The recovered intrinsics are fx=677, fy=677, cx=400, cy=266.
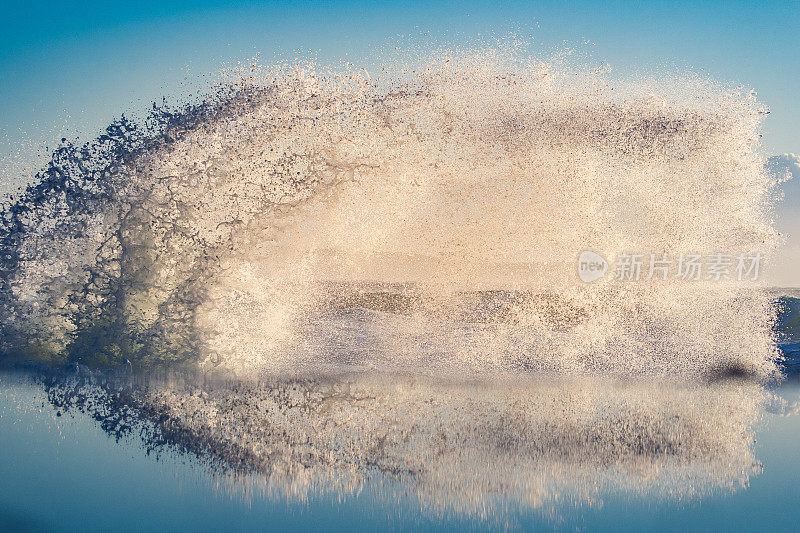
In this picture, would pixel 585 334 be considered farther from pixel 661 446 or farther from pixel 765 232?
pixel 661 446

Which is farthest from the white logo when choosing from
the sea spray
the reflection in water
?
the reflection in water

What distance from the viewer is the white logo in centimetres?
1984

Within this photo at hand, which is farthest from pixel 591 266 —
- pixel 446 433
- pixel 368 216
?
pixel 446 433

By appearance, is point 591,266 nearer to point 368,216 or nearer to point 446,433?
point 368,216

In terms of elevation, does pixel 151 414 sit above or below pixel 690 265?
below

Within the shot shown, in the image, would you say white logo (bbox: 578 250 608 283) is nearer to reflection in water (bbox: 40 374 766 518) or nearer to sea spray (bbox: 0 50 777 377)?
sea spray (bbox: 0 50 777 377)

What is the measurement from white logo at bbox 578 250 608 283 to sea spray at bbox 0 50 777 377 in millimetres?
208

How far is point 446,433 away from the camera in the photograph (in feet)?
31.2

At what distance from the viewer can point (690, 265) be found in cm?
1912

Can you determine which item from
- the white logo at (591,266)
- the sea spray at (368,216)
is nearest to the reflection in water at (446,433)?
the sea spray at (368,216)

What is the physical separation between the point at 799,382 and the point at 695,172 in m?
6.05

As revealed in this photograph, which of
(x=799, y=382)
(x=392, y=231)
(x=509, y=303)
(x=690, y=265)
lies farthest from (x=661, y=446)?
(x=509, y=303)

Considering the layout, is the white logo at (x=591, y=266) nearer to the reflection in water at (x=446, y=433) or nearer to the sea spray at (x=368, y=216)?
the sea spray at (x=368, y=216)

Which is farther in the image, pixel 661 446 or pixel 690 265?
pixel 690 265
